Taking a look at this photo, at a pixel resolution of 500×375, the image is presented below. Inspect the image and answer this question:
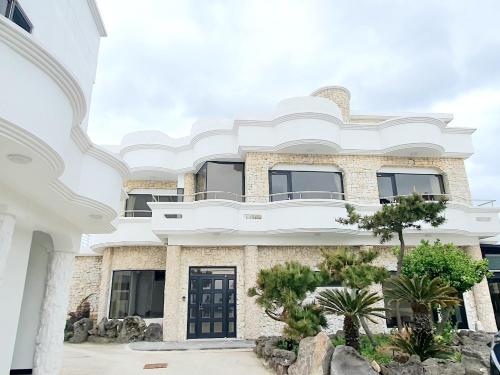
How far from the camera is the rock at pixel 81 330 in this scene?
567 inches

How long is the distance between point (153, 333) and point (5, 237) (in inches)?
434

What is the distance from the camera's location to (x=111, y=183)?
683cm

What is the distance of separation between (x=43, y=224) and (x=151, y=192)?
11904 millimetres

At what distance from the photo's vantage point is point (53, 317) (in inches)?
297

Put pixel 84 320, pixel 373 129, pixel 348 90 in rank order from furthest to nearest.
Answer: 1. pixel 348 90
2. pixel 373 129
3. pixel 84 320

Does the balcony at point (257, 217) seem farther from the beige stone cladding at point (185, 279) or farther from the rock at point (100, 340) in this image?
the rock at point (100, 340)

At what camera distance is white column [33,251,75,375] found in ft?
24.0

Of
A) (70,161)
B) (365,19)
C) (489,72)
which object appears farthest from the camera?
(489,72)

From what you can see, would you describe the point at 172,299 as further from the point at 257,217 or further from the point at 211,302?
the point at 257,217

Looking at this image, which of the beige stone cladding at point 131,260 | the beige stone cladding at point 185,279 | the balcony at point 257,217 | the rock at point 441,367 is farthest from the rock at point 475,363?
the beige stone cladding at point 131,260

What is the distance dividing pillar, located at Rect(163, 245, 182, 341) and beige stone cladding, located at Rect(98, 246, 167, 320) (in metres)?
2.28

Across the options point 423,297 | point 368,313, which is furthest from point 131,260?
point 423,297

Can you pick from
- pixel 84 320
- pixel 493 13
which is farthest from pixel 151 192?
pixel 493 13

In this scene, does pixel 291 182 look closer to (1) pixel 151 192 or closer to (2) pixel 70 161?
(1) pixel 151 192
